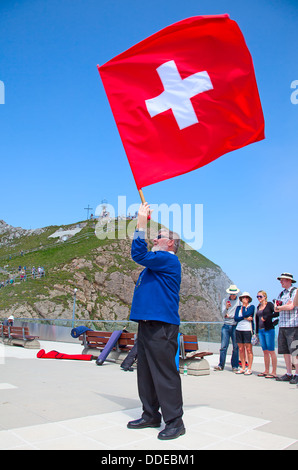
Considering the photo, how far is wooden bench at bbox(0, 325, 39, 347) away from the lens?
15414mm

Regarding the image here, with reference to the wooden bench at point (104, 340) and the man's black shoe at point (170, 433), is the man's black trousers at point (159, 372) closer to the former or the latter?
the man's black shoe at point (170, 433)

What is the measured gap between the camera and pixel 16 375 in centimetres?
837

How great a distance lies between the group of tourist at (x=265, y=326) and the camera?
782 centimetres

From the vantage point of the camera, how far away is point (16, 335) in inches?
626

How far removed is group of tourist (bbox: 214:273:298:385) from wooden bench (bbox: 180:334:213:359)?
741 millimetres

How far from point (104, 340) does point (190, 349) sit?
110 inches

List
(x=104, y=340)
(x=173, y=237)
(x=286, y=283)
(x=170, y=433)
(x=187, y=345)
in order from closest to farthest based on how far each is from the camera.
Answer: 1. (x=170, y=433)
2. (x=173, y=237)
3. (x=286, y=283)
4. (x=187, y=345)
5. (x=104, y=340)

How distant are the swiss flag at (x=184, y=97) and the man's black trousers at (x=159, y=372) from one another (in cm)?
193

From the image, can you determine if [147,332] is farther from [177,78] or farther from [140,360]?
[177,78]

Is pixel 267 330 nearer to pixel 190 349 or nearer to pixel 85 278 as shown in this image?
pixel 190 349

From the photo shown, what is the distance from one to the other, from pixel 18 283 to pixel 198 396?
53.0 m

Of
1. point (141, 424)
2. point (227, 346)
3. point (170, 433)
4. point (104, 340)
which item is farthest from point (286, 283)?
point (104, 340)

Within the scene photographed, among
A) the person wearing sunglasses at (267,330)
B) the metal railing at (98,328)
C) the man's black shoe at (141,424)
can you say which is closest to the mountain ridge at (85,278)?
the metal railing at (98,328)
